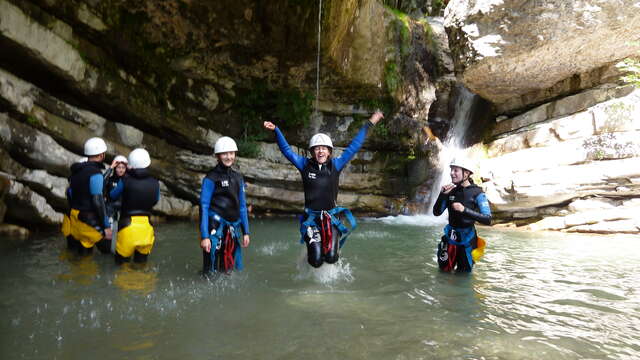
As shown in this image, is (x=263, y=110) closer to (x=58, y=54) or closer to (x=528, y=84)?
(x=58, y=54)

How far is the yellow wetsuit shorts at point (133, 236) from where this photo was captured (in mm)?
6180

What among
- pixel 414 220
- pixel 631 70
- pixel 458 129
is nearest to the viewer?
pixel 631 70

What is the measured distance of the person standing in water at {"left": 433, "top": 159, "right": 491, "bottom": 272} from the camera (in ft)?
20.5

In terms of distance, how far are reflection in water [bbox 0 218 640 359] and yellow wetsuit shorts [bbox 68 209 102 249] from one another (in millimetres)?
315

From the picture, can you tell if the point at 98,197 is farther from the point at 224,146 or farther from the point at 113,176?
the point at 224,146

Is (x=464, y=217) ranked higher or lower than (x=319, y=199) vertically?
lower

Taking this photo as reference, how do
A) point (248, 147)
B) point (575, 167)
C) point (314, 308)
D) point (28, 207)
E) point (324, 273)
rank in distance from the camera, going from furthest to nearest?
point (248, 147) < point (575, 167) < point (28, 207) < point (324, 273) < point (314, 308)

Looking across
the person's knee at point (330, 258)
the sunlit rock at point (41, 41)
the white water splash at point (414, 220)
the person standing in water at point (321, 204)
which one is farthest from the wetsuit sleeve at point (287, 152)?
the white water splash at point (414, 220)

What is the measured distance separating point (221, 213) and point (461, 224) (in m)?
3.90

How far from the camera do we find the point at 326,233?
591 centimetres

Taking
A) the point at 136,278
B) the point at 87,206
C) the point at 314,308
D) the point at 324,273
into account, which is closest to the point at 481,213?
the point at 324,273

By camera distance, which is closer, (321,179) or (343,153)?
(321,179)

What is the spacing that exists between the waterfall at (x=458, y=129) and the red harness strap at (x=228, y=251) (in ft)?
44.9

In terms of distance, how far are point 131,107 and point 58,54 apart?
2.70m
